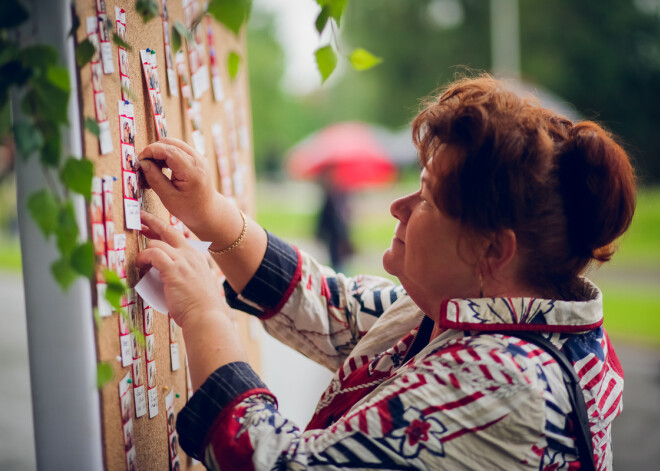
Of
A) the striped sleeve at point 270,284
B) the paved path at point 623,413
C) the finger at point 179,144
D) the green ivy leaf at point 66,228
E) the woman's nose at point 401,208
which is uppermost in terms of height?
the finger at point 179,144

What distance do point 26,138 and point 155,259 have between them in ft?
1.41

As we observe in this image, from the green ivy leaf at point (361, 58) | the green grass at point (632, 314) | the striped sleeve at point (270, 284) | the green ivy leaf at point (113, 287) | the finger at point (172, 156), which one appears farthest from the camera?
the green grass at point (632, 314)

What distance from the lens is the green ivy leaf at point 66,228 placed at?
2.64 ft

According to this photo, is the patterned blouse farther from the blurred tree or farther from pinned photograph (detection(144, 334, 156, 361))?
the blurred tree

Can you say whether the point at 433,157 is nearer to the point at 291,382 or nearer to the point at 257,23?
the point at 291,382

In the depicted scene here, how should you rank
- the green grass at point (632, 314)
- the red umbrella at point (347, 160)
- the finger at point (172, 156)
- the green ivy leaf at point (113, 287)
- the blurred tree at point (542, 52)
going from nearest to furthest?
the green ivy leaf at point (113, 287) → the finger at point (172, 156) → the green grass at point (632, 314) → the red umbrella at point (347, 160) → the blurred tree at point (542, 52)

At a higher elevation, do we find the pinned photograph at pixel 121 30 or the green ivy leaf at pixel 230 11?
the pinned photograph at pixel 121 30

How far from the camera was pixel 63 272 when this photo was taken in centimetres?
81

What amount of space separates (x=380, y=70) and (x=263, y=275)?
24.2 m

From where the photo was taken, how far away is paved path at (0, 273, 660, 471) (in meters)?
4.09

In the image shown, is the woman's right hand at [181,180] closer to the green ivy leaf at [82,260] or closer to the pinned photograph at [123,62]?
the pinned photograph at [123,62]

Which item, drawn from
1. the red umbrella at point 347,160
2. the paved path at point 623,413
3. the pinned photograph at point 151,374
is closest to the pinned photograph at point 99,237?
the pinned photograph at point 151,374

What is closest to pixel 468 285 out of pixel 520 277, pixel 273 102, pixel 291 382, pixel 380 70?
pixel 520 277

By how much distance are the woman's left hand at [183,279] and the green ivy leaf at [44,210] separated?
1.24 ft
